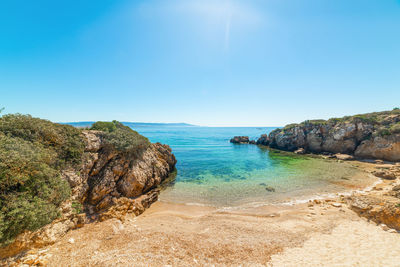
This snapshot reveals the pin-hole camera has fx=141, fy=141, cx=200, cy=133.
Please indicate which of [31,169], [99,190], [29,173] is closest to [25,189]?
[29,173]

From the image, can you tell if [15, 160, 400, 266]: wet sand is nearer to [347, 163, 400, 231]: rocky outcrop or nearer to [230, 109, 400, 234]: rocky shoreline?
[347, 163, 400, 231]: rocky outcrop

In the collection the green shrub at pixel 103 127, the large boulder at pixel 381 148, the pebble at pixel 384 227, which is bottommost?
the pebble at pixel 384 227

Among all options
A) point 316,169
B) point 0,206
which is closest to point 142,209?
point 0,206

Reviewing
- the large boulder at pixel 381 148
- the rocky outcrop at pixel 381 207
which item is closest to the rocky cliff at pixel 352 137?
the large boulder at pixel 381 148

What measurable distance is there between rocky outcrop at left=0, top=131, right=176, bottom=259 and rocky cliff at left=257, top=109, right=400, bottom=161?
127ft

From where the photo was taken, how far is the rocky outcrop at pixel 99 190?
7.12m

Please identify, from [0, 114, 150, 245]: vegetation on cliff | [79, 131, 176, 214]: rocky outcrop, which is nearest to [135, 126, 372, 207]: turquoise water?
[79, 131, 176, 214]: rocky outcrop

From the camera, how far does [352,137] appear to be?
101 ft

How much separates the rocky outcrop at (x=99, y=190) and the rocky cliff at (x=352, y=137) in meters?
38.8

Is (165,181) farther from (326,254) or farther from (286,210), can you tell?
(326,254)

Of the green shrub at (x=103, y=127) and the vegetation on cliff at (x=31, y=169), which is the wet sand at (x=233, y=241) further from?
the green shrub at (x=103, y=127)

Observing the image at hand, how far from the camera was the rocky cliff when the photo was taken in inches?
995

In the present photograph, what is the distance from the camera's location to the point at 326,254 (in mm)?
6805

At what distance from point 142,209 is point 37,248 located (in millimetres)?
5744
